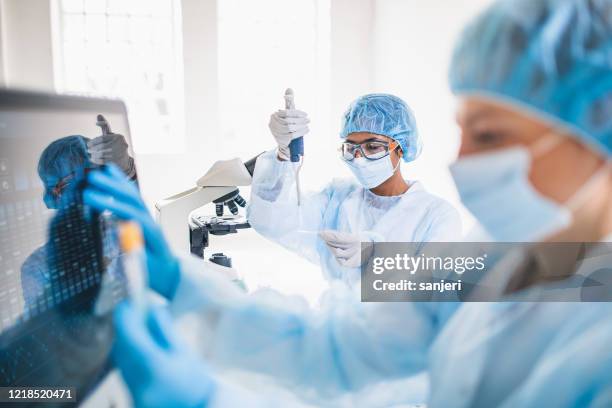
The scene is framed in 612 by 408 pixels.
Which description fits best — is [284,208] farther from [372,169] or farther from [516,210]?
[516,210]

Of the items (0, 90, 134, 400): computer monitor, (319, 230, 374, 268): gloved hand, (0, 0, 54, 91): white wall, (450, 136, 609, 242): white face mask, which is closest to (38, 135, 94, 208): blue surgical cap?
(0, 90, 134, 400): computer monitor

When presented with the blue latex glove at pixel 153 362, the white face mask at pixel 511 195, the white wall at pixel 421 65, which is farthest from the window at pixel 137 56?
the white face mask at pixel 511 195

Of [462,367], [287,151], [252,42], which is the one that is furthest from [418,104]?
[462,367]

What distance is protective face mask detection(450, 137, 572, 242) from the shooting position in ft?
1.42

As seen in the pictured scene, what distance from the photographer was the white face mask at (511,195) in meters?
0.43

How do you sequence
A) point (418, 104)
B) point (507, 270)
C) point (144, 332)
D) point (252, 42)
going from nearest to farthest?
1. point (144, 332)
2. point (507, 270)
3. point (418, 104)
4. point (252, 42)

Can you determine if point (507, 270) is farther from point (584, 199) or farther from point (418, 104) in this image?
point (418, 104)

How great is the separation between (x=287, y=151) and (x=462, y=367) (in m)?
0.68

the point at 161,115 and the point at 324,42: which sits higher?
the point at 324,42

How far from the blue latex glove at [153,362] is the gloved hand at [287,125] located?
2.01 feet

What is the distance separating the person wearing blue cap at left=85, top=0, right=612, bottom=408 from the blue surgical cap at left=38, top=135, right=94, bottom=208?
0.05 metres

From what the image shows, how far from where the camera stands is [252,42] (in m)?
1.21

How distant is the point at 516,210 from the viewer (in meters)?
0.45

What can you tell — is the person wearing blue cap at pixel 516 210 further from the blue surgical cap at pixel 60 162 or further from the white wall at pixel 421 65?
the white wall at pixel 421 65
